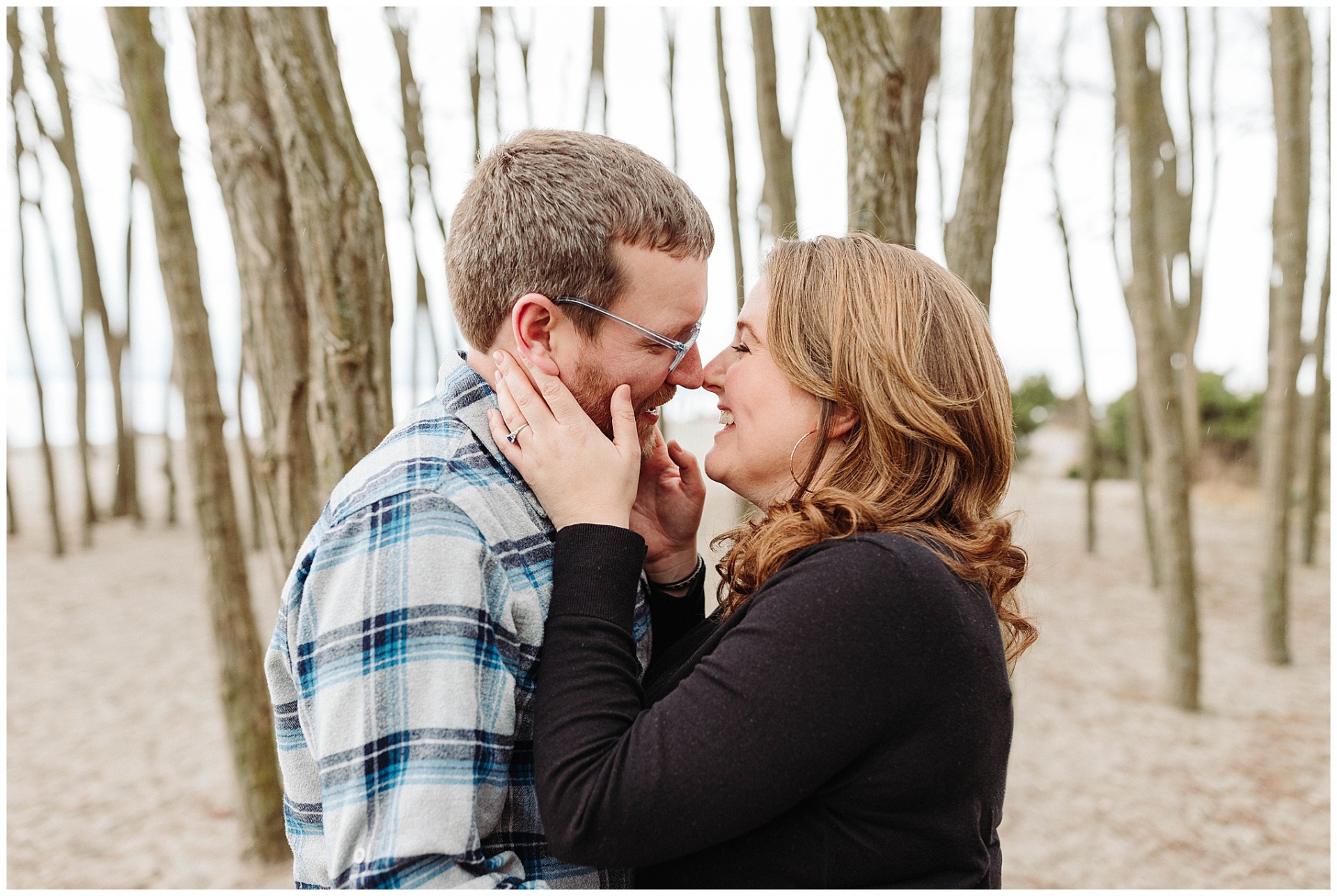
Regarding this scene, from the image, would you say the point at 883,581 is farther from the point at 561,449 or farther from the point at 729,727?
the point at 561,449

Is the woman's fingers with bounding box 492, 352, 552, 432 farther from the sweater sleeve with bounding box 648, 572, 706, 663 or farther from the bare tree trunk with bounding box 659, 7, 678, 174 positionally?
the bare tree trunk with bounding box 659, 7, 678, 174

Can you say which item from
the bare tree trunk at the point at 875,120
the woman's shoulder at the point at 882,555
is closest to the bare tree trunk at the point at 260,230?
the bare tree trunk at the point at 875,120

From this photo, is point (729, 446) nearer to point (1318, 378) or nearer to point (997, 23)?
point (997, 23)

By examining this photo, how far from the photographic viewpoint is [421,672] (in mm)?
1355

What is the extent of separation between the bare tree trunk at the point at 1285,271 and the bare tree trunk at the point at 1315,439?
105 inches

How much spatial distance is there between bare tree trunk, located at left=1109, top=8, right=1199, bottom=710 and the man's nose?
5500 mm

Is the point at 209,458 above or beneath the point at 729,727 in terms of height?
beneath

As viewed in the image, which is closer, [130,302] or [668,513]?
[668,513]

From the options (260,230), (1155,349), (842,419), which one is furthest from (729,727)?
(1155,349)

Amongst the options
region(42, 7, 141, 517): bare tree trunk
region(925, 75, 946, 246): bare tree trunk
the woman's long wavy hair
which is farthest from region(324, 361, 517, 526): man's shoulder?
region(925, 75, 946, 246): bare tree trunk

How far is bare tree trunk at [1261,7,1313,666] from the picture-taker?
6242 millimetres

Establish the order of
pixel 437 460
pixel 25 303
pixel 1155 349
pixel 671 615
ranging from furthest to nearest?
pixel 25 303 < pixel 1155 349 < pixel 671 615 < pixel 437 460

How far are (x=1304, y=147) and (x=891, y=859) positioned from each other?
7064 millimetres

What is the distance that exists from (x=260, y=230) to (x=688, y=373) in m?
1.95
